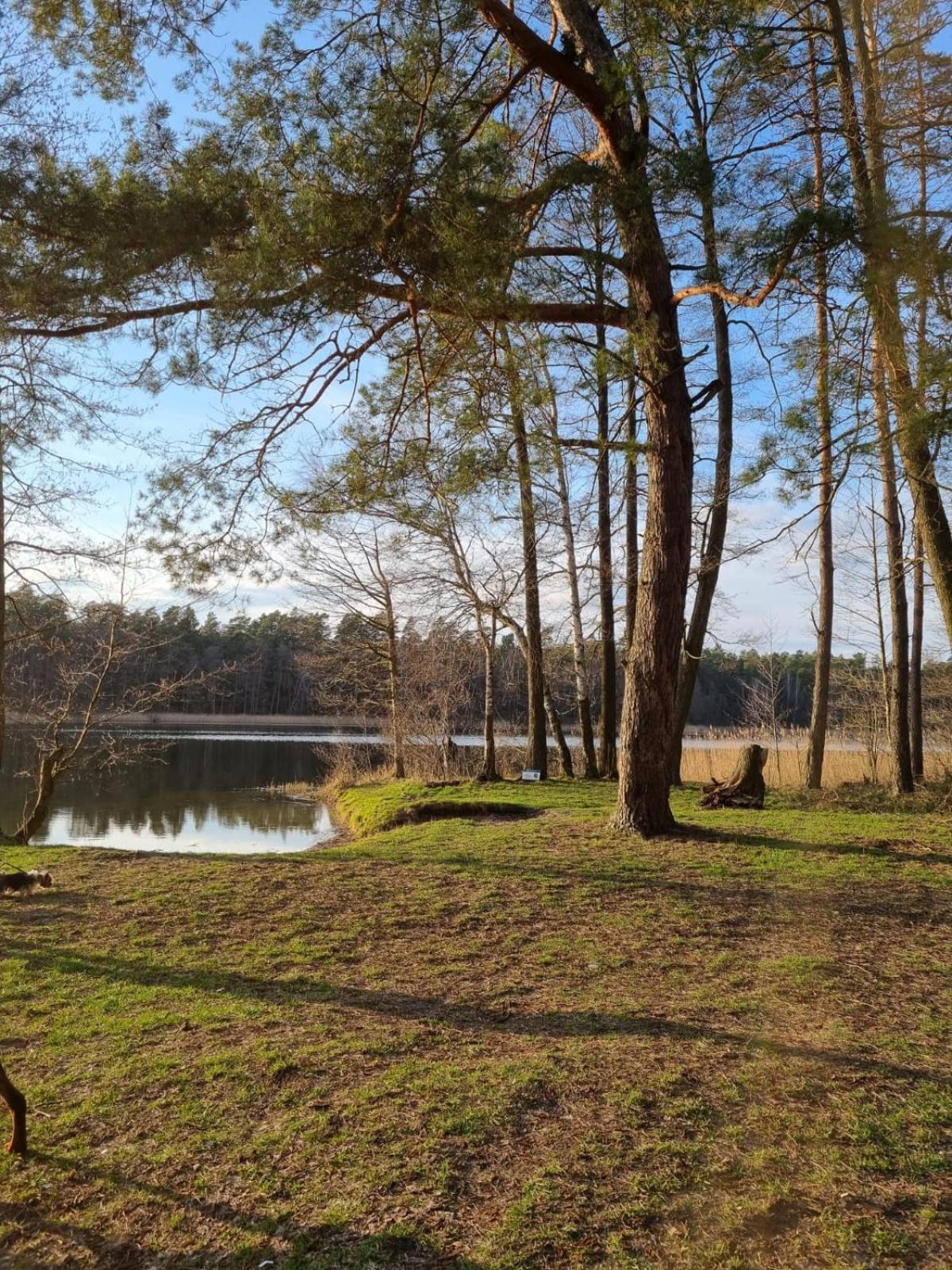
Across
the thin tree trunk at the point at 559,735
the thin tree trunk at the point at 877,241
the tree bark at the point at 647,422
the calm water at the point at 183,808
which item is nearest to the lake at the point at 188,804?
the calm water at the point at 183,808

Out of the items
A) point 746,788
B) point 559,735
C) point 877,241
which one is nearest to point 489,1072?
point 877,241

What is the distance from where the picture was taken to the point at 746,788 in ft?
31.6

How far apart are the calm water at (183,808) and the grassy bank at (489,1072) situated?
15.4ft

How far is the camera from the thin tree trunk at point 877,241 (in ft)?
15.1

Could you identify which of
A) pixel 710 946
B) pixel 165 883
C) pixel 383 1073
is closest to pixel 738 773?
pixel 710 946

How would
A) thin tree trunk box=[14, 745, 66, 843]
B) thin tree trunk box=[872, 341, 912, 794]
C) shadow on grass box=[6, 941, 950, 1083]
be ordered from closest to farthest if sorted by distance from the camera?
shadow on grass box=[6, 941, 950, 1083] < thin tree trunk box=[14, 745, 66, 843] < thin tree trunk box=[872, 341, 912, 794]

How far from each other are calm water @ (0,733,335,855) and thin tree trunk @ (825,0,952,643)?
278 inches

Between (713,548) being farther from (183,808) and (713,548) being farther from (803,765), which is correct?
(183,808)

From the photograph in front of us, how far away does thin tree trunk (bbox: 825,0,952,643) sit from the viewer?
462cm

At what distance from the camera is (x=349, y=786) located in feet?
57.1

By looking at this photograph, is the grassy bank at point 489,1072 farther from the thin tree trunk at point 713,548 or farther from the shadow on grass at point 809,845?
the thin tree trunk at point 713,548

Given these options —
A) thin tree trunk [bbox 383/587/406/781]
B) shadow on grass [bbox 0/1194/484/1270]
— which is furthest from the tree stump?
shadow on grass [bbox 0/1194/484/1270]

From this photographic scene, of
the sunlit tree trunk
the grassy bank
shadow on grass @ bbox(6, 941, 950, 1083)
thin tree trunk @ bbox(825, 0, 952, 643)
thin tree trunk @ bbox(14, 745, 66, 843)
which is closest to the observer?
the grassy bank

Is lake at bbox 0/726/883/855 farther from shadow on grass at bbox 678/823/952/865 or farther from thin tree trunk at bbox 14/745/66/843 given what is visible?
shadow on grass at bbox 678/823/952/865
